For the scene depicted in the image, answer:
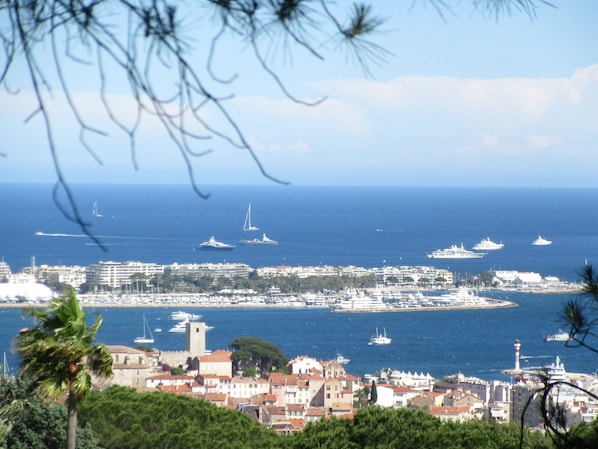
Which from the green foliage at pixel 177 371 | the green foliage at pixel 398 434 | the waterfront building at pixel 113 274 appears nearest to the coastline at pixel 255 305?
the waterfront building at pixel 113 274

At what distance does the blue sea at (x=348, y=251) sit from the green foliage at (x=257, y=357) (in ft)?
5.87

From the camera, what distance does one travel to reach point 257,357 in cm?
2450

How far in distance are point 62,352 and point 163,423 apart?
335cm

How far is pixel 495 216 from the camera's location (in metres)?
76.9

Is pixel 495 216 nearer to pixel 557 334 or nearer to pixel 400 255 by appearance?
pixel 400 255

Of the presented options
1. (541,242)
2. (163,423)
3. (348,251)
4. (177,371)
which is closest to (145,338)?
(177,371)

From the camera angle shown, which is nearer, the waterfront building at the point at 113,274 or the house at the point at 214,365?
the house at the point at 214,365

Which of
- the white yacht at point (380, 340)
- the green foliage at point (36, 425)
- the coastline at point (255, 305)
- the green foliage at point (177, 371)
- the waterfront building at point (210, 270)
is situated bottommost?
the green foliage at point (177, 371)

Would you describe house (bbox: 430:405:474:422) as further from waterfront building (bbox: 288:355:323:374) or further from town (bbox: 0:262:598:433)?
waterfront building (bbox: 288:355:323:374)

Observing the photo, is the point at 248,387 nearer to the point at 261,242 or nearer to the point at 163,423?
the point at 163,423

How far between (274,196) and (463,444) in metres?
96.3

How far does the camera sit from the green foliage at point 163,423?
20.3 ft

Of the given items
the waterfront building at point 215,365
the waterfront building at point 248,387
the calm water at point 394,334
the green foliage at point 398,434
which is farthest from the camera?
the calm water at point 394,334

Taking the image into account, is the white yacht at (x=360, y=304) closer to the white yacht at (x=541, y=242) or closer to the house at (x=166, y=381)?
the house at (x=166, y=381)
